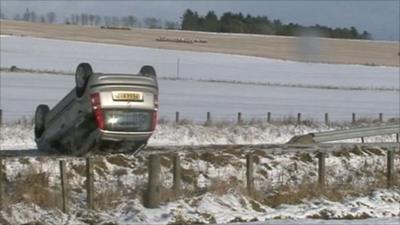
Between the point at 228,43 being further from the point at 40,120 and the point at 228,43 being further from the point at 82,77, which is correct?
the point at 82,77

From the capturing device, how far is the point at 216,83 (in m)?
55.8

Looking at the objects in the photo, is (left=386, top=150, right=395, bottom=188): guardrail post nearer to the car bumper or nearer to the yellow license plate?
the car bumper

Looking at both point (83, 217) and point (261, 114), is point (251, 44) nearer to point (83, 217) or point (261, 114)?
point (261, 114)

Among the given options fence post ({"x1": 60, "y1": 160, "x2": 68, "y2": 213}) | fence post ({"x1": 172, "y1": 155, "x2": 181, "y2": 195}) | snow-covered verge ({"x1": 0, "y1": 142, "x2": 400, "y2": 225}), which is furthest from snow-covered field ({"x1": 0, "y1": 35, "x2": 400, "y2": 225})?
fence post ({"x1": 172, "y1": 155, "x2": 181, "y2": 195})

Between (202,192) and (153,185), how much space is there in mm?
1060

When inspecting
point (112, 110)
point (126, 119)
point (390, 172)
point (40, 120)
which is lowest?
point (390, 172)

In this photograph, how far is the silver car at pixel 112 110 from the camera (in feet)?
49.9

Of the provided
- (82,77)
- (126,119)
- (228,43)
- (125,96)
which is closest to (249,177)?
(126,119)

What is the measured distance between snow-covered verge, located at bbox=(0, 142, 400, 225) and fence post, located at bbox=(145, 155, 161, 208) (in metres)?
0.13

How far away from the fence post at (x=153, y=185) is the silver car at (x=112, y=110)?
177cm

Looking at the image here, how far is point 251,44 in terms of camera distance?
269 feet

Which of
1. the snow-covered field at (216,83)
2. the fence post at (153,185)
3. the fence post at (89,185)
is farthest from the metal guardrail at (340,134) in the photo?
the snow-covered field at (216,83)

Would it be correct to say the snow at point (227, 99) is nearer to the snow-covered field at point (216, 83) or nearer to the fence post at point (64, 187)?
the snow-covered field at point (216, 83)

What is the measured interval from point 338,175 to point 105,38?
68.1 metres
